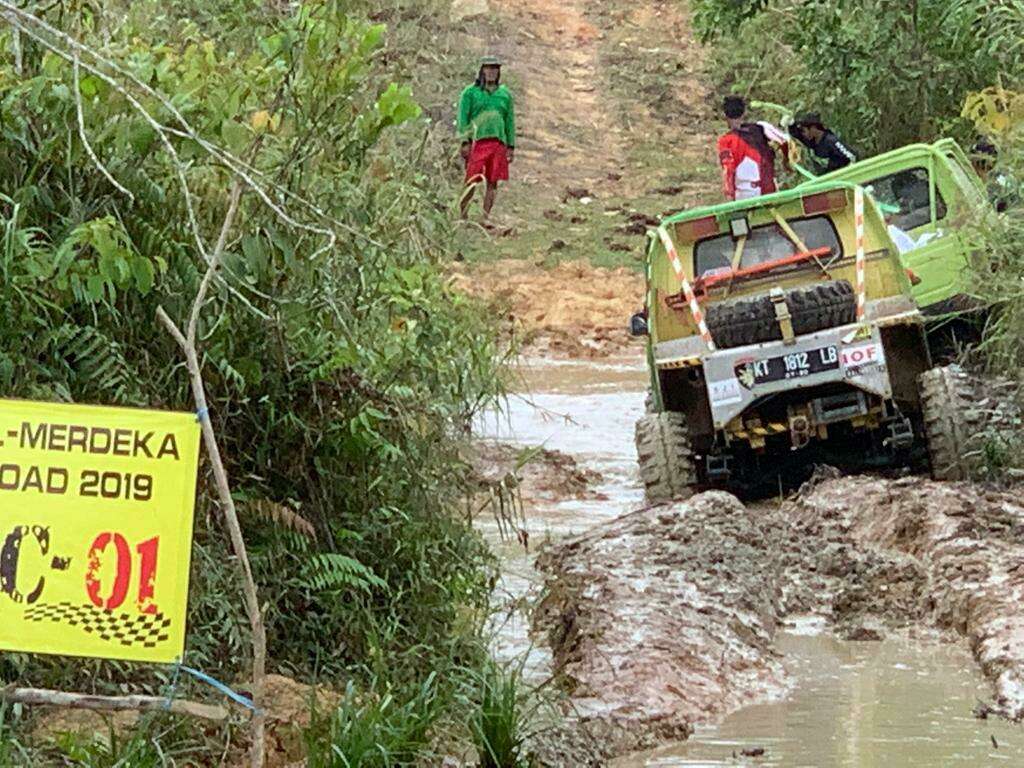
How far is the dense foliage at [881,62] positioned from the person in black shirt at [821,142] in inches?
32.5

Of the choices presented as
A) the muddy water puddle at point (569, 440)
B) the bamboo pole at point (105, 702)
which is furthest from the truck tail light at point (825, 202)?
the bamboo pole at point (105, 702)

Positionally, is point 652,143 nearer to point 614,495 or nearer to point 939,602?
point 614,495

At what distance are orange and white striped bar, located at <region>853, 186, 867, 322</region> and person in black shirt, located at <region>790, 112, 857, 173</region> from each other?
4.04m

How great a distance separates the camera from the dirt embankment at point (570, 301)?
733 inches

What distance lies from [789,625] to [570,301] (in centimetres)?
1112

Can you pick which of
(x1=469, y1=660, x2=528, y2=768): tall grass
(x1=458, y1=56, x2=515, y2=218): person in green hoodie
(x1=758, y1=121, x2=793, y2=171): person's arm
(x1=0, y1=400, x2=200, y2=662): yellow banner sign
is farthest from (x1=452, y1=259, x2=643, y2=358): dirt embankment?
(x1=0, y1=400, x2=200, y2=662): yellow banner sign

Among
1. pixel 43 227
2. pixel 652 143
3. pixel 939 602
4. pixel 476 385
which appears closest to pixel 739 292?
pixel 939 602

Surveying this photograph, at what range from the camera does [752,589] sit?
8.80 m

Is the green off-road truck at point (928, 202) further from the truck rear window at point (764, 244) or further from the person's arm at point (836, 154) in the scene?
the person's arm at point (836, 154)

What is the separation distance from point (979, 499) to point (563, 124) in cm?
1667

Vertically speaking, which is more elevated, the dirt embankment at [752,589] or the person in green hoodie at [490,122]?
the person in green hoodie at [490,122]

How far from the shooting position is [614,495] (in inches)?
508

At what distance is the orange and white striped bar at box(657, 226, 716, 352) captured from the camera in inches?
440

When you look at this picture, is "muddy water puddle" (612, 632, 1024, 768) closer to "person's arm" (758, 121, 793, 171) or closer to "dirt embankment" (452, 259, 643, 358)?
"person's arm" (758, 121, 793, 171)
